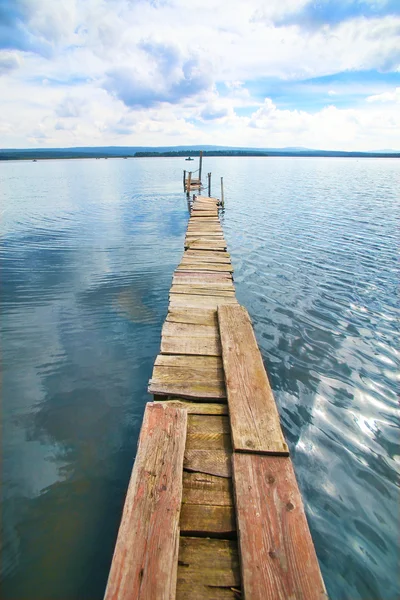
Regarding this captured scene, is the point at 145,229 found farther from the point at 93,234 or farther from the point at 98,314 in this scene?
the point at 98,314

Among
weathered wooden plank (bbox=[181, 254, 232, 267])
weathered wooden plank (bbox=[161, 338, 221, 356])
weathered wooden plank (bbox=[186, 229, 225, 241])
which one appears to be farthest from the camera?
weathered wooden plank (bbox=[186, 229, 225, 241])

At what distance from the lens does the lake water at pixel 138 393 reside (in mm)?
3320

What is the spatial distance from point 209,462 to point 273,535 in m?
0.87

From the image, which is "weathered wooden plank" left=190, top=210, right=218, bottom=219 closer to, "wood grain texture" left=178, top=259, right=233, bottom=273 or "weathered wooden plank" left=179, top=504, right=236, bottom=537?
"wood grain texture" left=178, top=259, right=233, bottom=273

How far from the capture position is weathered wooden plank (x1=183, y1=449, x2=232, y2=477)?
2949 millimetres

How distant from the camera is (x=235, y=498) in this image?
8.61 feet

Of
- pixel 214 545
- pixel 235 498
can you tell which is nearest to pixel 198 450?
pixel 235 498

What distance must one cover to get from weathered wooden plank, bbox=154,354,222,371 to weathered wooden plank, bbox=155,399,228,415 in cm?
70

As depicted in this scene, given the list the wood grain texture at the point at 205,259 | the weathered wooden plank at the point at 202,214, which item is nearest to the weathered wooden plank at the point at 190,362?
the wood grain texture at the point at 205,259

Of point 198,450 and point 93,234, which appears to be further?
point 93,234

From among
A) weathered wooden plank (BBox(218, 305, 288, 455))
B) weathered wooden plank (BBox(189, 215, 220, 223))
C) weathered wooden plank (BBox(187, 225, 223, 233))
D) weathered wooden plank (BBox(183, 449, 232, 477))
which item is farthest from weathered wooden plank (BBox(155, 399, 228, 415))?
weathered wooden plank (BBox(189, 215, 220, 223))

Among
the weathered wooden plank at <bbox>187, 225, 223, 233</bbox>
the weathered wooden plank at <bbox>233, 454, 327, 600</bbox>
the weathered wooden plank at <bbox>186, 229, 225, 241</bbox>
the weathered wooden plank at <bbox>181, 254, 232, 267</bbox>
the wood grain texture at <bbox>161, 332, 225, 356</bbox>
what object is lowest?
the wood grain texture at <bbox>161, 332, 225, 356</bbox>

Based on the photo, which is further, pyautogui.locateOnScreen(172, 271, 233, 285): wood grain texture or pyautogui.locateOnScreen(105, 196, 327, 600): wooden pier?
pyautogui.locateOnScreen(172, 271, 233, 285): wood grain texture

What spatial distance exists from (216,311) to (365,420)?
3217 mm
